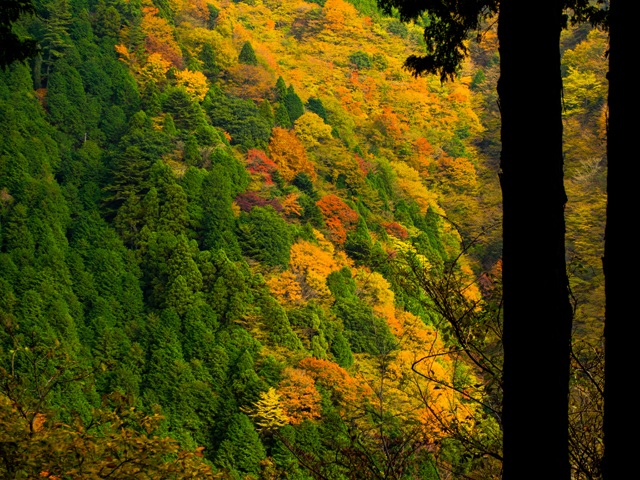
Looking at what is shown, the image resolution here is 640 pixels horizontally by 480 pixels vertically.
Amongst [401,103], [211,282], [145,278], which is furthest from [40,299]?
[401,103]

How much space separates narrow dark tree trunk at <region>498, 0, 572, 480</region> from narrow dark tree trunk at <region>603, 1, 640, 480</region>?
1.00 ft

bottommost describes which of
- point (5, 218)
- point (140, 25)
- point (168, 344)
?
point (168, 344)

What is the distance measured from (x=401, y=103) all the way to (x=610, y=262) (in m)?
31.0

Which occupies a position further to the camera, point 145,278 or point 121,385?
point 145,278

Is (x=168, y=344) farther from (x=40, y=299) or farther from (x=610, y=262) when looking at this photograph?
(x=610, y=262)

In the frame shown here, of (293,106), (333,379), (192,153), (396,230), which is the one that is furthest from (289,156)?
(333,379)

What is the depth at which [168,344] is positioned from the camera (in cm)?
1393

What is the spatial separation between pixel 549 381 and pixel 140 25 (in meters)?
24.7

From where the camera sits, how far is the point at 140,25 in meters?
23.1

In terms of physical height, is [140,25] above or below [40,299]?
above

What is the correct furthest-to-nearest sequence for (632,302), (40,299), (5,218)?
1. (5,218)
2. (40,299)
3. (632,302)

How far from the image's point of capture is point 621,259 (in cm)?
148

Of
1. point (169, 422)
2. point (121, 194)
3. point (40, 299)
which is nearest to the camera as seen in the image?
point (169, 422)

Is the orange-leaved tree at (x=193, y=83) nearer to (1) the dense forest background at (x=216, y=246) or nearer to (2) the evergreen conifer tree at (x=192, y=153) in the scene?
(1) the dense forest background at (x=216, y=246)
